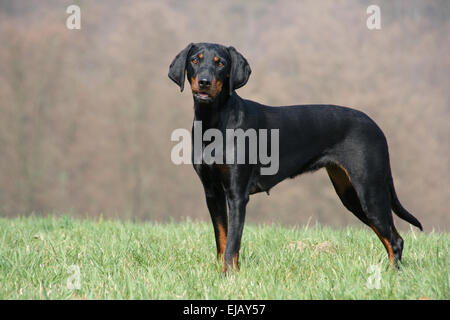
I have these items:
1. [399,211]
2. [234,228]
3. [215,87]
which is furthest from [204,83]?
[399,211]

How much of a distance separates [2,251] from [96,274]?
1.38 metres

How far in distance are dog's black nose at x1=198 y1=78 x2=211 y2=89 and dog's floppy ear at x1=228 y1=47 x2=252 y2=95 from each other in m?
0.34

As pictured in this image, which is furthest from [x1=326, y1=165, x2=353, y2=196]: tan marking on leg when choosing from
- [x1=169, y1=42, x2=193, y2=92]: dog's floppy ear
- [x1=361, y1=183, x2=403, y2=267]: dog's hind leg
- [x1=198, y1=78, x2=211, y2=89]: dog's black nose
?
[x1=169, y1=42, x2=193, y2=92]: dog's floppy ear

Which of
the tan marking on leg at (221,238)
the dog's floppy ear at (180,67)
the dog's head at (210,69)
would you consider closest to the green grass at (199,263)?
the tan marking on leg at (221,238)

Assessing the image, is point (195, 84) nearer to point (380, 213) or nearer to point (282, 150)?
point (282, 150)

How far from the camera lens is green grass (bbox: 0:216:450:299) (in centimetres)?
355

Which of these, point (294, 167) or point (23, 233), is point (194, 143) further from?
point (23, 233)

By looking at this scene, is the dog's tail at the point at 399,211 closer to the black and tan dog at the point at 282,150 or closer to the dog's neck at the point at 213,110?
the black and tan dog at the point at 282,150

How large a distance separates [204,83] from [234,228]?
124 cm

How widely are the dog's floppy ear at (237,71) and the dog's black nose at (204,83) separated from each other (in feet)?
1.13

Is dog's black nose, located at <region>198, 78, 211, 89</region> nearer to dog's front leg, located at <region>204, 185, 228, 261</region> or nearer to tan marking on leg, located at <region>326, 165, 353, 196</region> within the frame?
dog's front leg, located at <region>204, 185, 228, 261</region>

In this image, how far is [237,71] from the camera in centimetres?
438
